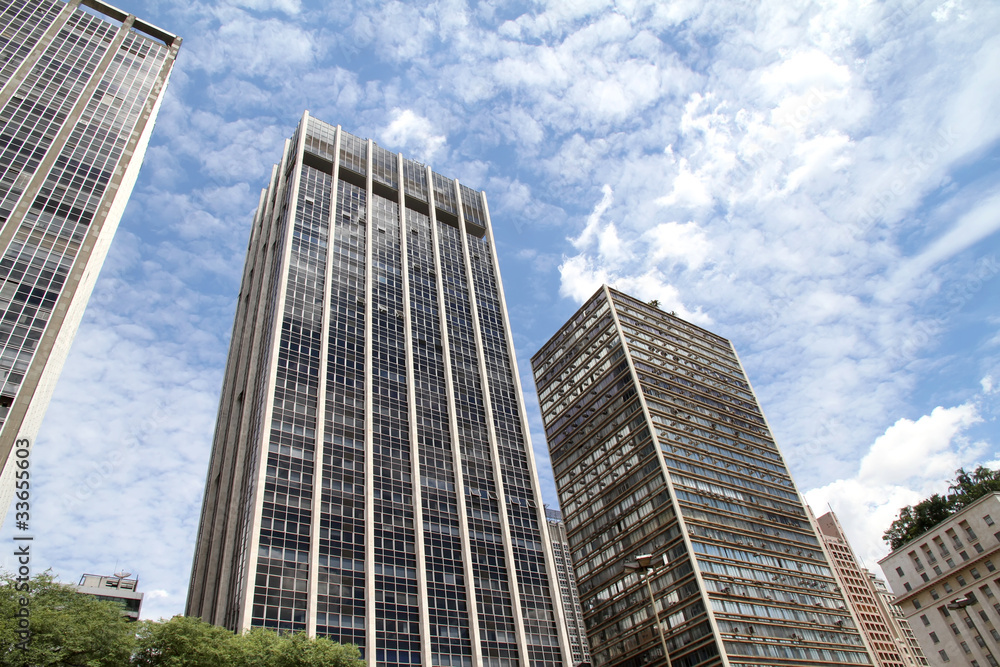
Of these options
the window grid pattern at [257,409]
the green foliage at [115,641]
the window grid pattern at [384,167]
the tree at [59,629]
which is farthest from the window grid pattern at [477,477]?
the tree at [59,629]

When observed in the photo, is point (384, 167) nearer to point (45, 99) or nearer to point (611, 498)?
point (45, 99)

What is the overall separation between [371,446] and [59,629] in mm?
41377

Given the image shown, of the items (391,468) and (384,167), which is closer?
(391,468)

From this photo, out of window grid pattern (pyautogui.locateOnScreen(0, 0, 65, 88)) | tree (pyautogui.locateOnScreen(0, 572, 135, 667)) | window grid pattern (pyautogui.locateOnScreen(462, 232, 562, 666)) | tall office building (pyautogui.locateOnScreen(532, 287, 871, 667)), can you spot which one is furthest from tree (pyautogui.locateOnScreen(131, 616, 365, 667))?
window grid pattern (pyautogui.locateOnScreen(0, 0, 65, 88))

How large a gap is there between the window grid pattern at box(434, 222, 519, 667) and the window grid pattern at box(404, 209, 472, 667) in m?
2.09

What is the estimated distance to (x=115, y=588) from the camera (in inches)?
5295

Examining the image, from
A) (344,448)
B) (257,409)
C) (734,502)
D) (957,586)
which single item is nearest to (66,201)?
(257,409)

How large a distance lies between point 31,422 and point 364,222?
52.9m

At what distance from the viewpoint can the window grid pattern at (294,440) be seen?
2361 inches

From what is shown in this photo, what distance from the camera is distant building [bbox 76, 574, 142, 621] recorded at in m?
130

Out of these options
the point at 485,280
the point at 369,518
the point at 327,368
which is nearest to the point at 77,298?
the point at 327,368

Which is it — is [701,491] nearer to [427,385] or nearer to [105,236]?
[427,385]

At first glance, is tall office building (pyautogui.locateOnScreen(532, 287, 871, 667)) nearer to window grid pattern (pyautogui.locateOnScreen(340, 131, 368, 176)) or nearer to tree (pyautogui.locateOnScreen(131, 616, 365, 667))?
tree (pyautogui.locateOnScreen(131, 616, 365, 667))

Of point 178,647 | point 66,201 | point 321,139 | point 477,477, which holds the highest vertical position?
point 321,139
